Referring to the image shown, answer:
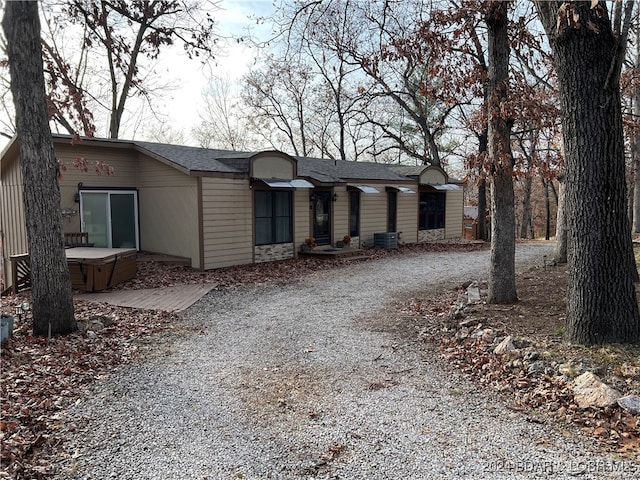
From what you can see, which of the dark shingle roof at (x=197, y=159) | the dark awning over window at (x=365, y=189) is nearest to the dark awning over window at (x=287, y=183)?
the dark shingle roof at (x=197, y=159)

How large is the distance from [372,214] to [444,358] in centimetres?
1186

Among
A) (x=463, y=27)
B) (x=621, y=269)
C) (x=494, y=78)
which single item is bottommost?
(x=621, y=269)

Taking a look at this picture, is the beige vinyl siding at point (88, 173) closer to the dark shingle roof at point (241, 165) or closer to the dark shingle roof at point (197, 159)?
the dark shingle roof at point (241, 165)

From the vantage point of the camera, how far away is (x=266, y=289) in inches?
386

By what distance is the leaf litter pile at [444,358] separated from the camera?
3.47 metres

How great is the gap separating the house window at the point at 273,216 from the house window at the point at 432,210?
711 cm

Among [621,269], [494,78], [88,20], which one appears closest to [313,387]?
[621,269]

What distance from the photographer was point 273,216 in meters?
13.4

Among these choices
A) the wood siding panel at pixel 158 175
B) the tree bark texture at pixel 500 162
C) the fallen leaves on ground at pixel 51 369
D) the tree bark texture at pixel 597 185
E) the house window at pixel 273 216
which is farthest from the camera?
the house window at pixel 273 216

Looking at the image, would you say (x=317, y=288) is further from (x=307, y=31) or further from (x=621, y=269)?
(x=621, y=269)

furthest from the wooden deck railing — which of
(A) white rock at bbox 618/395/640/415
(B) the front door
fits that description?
(A) white rock at bbox 618/395/640/415

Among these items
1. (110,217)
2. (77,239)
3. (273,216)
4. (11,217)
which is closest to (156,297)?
(77,239)

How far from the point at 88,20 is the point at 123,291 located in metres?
4.83

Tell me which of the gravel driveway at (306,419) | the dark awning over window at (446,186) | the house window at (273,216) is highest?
the dark awning over window at (446,186)
